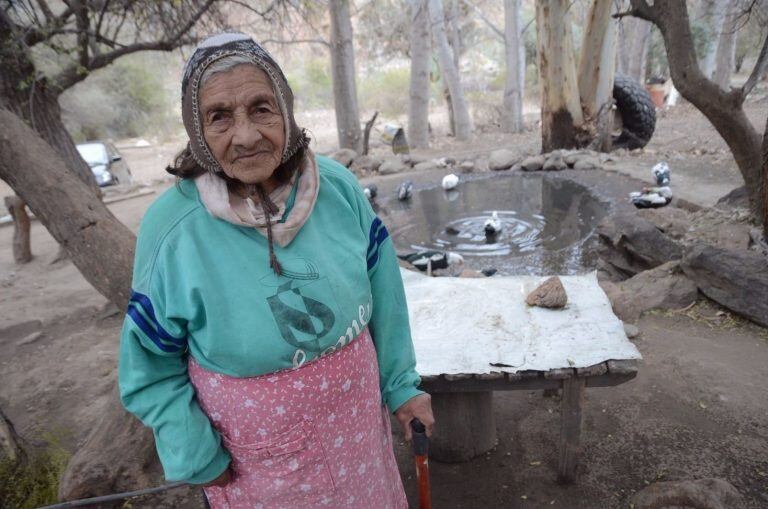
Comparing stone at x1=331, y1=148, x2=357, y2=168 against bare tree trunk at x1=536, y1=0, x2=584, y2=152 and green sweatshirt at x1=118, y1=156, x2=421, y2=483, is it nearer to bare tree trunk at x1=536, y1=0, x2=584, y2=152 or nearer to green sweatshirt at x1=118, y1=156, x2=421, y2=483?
bare tree trunk at x1=536, y1=0, x2=584, y2=152

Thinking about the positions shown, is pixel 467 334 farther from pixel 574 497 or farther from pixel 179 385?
pixel 179 385

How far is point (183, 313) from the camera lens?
114cm

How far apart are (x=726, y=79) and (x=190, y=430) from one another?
17.7 meters

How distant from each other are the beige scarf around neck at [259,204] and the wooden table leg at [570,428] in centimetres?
147

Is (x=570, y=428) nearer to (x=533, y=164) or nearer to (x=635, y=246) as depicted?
(x=635, y=246)

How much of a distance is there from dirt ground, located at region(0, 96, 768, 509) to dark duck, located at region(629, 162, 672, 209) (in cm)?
255

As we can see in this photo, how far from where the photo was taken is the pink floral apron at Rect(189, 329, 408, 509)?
4.10 ft

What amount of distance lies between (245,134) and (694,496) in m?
2.15

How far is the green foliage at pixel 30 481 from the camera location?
233 cm

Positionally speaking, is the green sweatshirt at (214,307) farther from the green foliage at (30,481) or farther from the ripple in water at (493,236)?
the ripple in water at (493,236)

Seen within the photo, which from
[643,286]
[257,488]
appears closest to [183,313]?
[257,488]

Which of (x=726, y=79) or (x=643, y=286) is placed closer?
(x=643, y=286)

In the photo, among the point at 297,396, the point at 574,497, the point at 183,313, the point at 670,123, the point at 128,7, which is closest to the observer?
the point at 183,313

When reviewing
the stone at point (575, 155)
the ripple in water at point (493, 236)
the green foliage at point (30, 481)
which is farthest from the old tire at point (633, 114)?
the green foliage at point (30, 481)
